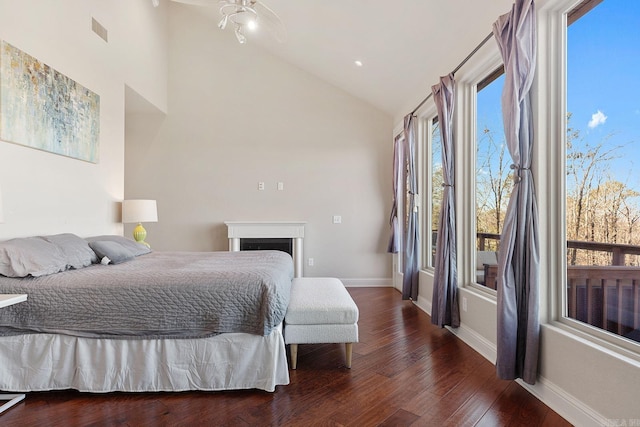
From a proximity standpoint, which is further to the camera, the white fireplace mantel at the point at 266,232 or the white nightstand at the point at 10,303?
the white fireplace mantel at the point at 266,232

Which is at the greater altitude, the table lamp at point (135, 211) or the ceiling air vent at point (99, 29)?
the ceiling air vent at point (99, 29)

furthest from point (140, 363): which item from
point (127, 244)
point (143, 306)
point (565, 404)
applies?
point (565, 404)

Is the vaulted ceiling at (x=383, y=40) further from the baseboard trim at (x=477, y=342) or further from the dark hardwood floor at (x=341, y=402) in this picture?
the dark hardwood floor at (x=341, y=402)

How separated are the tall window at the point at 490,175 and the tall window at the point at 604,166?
0.71m

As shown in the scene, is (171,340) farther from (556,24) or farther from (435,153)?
(435,153)

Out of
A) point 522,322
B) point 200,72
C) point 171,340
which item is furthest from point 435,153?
point 200,72

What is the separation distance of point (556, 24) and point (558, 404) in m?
2.16

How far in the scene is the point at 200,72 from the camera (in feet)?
17.1

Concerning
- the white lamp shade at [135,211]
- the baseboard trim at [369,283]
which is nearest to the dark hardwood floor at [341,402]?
the white lamp shade at [135,211]

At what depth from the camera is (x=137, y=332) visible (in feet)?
6.61

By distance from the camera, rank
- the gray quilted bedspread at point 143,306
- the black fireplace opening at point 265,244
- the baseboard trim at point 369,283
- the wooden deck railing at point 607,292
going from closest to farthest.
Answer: the wooden deck railing at point 607,292
the gray quilted bedspread at point 143,306
the black fireplace opening at point 265,244
the baseboard trim at point 369,283

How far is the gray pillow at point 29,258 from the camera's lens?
79.8 inches

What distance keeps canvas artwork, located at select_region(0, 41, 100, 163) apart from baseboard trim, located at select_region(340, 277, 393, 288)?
12.1 feet

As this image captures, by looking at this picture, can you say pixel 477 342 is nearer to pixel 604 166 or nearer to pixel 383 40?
pixel 604 166
